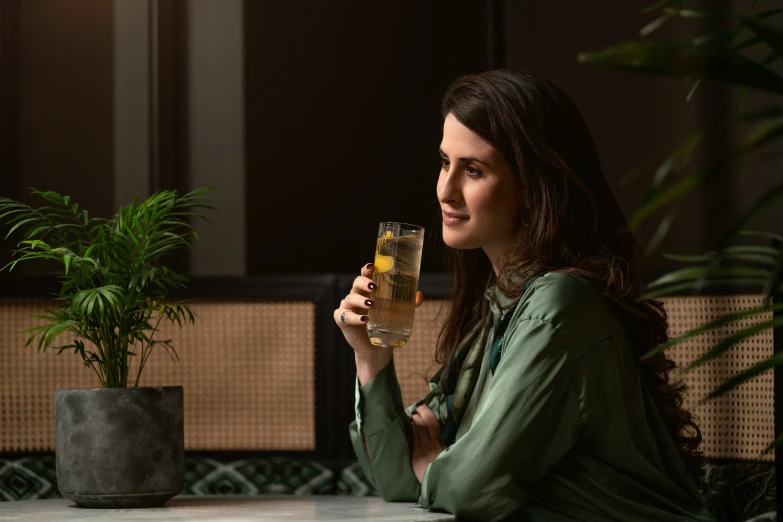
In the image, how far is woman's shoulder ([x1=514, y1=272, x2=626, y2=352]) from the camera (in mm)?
1351

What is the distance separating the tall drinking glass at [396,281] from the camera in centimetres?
141

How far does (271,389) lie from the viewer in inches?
79.5

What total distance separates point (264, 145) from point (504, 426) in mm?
1279

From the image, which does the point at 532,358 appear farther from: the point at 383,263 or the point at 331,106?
the point at 331,106

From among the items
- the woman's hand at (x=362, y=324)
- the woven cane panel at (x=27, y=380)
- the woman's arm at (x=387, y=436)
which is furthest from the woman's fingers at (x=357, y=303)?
the woven cane panel at (x=27, y=380)

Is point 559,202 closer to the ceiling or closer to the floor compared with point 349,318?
closer to the ceiling

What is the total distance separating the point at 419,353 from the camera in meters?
1.98

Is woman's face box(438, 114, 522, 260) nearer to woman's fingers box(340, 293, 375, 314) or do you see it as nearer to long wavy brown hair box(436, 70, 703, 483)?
long wavy brown hair box(436, 70, 703, 483)

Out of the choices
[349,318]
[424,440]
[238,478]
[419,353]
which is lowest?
[238,478]

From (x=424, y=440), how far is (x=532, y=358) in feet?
1.33

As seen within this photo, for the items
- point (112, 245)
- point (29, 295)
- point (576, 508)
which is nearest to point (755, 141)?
point (576, 508)

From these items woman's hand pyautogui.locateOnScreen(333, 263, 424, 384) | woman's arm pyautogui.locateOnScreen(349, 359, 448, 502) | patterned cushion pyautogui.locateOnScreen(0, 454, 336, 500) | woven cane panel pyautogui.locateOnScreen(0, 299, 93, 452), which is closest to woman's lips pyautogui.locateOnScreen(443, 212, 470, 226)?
woman's hand pyautogui.locateOnScreen(333, 263, 424, 384)

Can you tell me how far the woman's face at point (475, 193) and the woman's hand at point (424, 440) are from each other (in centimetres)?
32

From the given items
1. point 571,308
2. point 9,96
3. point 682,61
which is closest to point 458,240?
point 571,308
